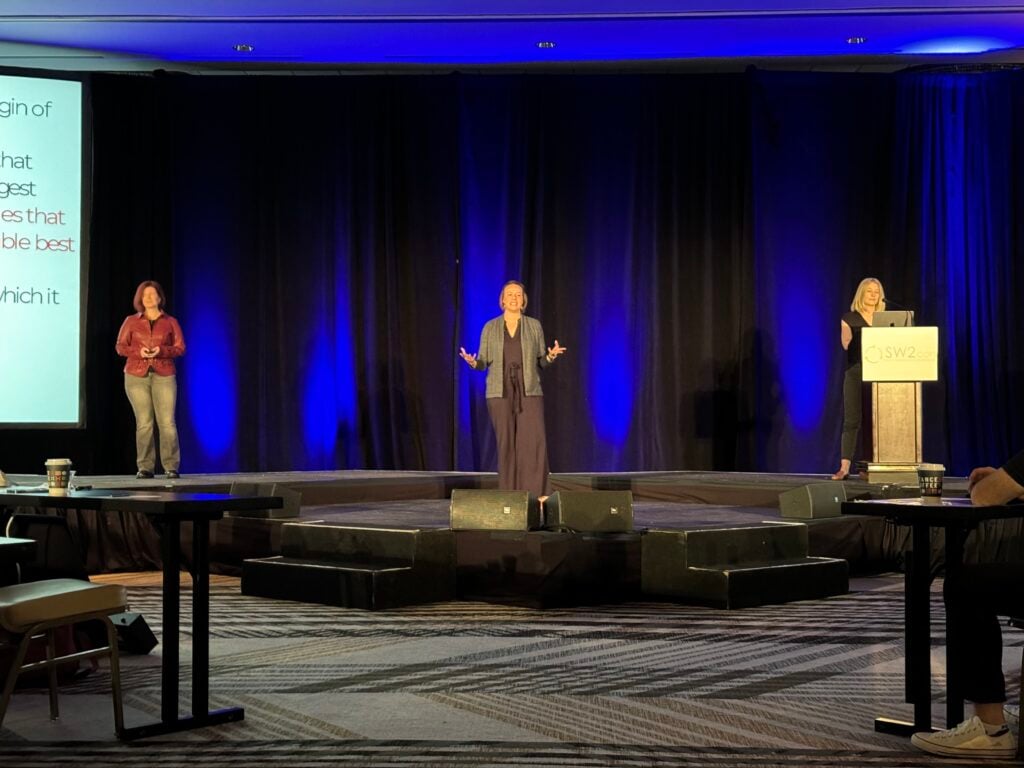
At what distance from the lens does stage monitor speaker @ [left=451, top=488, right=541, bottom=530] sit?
5.94m

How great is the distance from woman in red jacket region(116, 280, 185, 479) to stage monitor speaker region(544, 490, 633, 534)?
12.5ft

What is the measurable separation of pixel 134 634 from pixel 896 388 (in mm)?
4997

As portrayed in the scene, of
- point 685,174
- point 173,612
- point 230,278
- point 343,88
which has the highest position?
point 343,88

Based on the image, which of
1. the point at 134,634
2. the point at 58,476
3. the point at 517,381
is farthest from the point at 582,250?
the point at 58,476

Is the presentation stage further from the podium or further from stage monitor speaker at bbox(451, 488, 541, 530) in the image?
the podium

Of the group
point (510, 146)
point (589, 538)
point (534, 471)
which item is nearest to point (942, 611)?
point (589, 538)

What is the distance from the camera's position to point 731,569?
19.1 ft

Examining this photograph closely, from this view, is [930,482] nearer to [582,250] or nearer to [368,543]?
[368,543]

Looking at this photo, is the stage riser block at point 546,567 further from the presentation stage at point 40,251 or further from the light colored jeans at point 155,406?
the presentation stage at point 40,251

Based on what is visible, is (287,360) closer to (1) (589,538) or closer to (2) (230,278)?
(2) (230,278)

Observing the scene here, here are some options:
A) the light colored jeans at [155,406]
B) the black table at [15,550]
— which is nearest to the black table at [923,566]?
the black table at [15,550]

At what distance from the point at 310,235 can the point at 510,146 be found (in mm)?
1921

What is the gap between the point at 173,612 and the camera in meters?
3.46

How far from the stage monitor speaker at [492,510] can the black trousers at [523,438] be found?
1.57 metres
